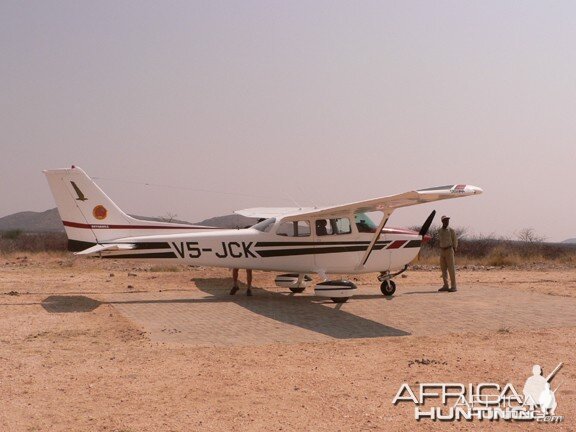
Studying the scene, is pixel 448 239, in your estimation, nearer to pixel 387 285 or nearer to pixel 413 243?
pixel 413 243

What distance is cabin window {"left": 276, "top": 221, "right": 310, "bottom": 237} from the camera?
13.6m

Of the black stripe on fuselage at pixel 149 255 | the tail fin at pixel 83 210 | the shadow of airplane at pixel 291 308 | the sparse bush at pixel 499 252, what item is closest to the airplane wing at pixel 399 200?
the shadow of airplane at pixel 291 308

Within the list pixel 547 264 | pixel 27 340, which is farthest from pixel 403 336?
pixel 547 264

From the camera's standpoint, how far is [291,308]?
12.3 m

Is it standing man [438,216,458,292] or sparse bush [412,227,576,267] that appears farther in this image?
sparse bush [412,227,576,267]

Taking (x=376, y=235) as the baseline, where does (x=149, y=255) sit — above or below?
below

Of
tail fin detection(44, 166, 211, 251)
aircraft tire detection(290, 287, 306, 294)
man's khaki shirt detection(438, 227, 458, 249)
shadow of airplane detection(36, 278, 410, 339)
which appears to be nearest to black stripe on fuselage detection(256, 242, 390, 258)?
shadow of airplane detection(36, 278, 410, 339)

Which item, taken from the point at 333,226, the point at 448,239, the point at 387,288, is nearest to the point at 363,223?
the point at 333,226

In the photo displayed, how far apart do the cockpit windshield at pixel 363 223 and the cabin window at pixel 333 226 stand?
0.76 feet

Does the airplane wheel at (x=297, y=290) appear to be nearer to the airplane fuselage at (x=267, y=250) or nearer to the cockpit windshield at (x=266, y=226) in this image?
the airplane fuselage at (x=267, y=250)

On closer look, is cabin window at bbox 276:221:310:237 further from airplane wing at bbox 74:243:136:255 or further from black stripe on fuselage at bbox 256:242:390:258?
airplane wing at bbox 74:243:136:255

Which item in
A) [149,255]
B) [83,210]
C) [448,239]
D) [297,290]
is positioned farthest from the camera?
[448,239]

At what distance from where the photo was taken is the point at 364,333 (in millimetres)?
9422

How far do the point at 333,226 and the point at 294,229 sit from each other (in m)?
0.93
